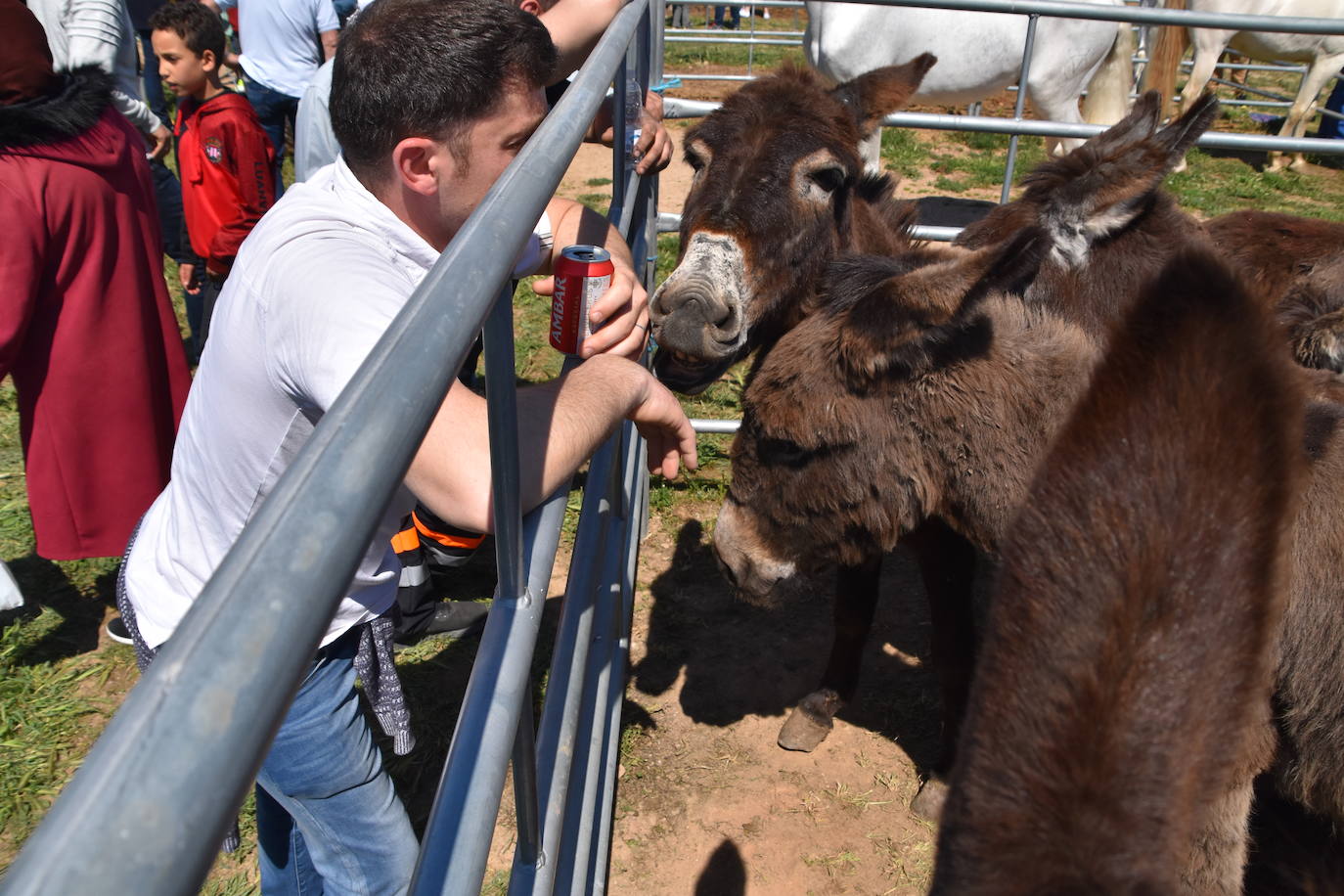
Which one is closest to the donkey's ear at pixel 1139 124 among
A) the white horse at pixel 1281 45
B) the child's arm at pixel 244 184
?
the child's arm at pixel 244 184

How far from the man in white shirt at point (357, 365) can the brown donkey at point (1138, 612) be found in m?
0.68

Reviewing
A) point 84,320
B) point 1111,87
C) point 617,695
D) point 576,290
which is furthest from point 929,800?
point 1111,87

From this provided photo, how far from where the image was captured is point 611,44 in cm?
192

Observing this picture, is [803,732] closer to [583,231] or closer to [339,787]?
[339,787]

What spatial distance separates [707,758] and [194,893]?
3115mm

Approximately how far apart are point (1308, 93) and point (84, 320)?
44.0ft

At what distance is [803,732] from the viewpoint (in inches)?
134

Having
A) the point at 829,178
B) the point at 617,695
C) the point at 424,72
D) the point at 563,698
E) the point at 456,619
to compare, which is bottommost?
the point at 456,619

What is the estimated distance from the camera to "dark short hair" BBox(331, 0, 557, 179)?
1.52 metres

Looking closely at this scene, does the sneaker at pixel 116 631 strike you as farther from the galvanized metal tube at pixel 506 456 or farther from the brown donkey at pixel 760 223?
the galvanized metal tube at pixel 506 456

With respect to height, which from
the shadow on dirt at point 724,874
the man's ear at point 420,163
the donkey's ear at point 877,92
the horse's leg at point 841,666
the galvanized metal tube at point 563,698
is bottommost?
the shadow on dirt at point 724,874

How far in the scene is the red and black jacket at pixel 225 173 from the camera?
14.7 feet

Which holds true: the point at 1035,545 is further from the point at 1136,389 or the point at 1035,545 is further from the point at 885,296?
the point at 885,296

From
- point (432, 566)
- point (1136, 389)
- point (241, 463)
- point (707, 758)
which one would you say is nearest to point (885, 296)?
point (1136, 389)
